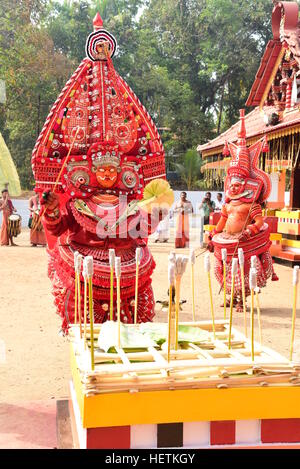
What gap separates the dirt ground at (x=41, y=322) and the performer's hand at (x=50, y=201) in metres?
1.26

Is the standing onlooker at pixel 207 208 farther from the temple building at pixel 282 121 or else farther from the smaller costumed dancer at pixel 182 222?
the temple building at pixel 282 121

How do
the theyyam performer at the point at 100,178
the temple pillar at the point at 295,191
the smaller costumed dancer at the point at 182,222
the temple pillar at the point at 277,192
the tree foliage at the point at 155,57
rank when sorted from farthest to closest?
1. the tree foliage at the point at 155,57
2. the smaller costumed dancer at the point at 182,222
3. the temple pillar at the point at 277,192
4. the temple pillar at the point at 295,191
5. the theyyam performer at the point at 100,178

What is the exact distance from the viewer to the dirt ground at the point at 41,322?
4.12 m

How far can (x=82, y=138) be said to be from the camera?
4559mm

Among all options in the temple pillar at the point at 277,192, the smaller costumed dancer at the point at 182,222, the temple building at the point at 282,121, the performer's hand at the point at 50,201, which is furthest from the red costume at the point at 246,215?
the smaller costumed dancer at the point at 182,222

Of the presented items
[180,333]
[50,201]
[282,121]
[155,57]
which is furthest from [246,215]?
[155,57]

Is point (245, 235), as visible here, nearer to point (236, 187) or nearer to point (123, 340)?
point (236, 187)

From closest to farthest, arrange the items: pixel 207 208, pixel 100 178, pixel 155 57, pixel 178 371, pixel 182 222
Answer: pixel 178 371, pixel 100 178, pixel 182 222, pixel 207 208, pixel 155 57

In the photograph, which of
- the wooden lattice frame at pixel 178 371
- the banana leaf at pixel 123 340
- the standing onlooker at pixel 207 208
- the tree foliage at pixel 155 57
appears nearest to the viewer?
the wooden lattice frame at pixel 178 371

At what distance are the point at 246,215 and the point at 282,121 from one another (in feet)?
17.2

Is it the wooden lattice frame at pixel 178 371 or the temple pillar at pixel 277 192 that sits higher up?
the temple pillar at pixel 277 192

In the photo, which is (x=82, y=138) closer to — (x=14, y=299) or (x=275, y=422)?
(x=275, y=422)

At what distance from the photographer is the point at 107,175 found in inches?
177

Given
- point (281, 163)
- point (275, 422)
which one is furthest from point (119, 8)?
point (275, 422)
